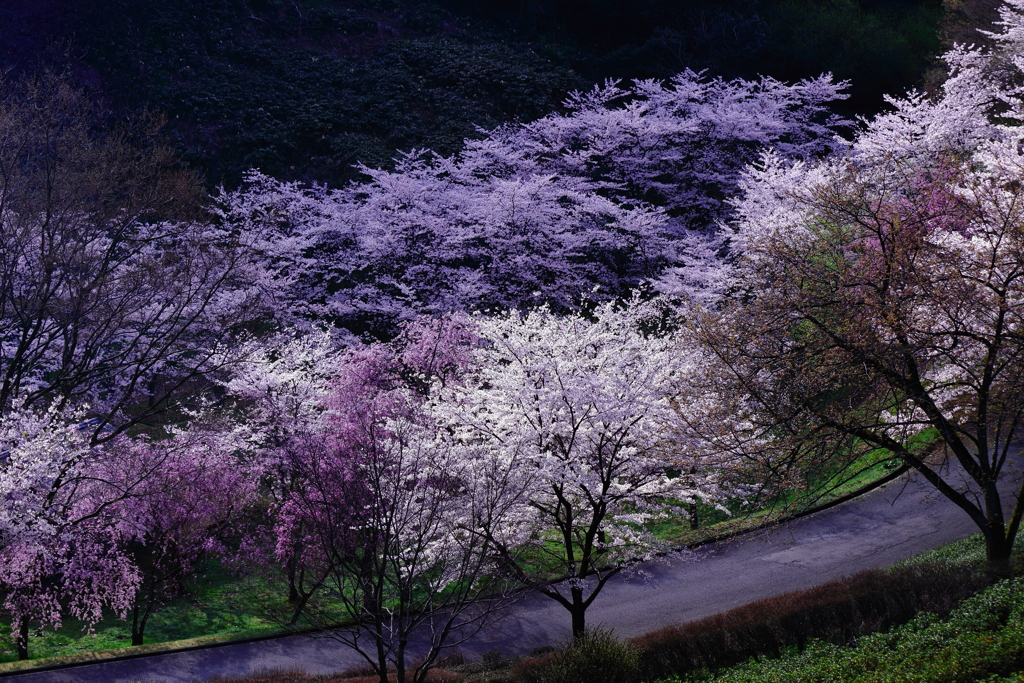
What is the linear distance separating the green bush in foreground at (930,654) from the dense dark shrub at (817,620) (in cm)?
45

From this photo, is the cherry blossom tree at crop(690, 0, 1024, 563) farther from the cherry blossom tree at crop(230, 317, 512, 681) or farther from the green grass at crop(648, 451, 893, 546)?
the cherry blossom tree at crop(230, 317, 512, 681)

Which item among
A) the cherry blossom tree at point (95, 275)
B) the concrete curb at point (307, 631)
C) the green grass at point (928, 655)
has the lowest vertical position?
the green grass at point (928, 655)

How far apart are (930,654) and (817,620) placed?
127 inches

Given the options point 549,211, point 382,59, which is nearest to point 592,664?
point 549,211

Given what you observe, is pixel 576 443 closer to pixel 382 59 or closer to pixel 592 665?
pixel 592 665

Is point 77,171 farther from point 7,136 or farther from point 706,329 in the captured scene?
point 706,329

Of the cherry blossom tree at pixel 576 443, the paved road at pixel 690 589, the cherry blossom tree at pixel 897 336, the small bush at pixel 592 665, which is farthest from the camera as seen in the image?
the paved road at pixel 690 589

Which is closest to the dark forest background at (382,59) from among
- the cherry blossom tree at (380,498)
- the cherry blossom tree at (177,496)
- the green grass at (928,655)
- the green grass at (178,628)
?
the cherry blossom tree at (380,498)

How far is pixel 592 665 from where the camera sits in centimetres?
1046

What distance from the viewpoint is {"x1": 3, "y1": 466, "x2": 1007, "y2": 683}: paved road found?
14.6m

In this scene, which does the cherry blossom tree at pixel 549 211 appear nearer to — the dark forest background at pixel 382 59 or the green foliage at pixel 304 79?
the green foliage at pixel 304 79

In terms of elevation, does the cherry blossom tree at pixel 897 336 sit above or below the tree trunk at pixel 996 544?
above

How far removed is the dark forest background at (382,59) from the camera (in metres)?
38.5

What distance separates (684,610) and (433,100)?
32.6 metres
